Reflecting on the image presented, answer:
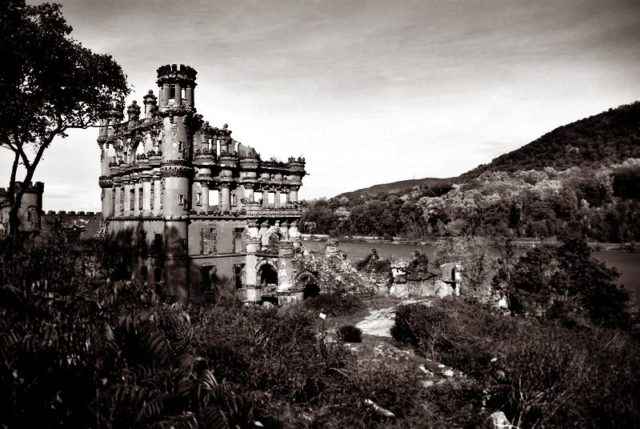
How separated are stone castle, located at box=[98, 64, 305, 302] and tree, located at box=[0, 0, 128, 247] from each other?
9300mm

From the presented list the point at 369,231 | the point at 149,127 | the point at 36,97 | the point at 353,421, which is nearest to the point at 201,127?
the point at 149,127

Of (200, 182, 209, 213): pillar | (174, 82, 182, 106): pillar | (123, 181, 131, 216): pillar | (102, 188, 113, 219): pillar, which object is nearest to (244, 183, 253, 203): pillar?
(200, 182, 209, 213): pillar

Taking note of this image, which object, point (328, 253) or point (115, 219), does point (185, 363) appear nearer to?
point (328, 253)

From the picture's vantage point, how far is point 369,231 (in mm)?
96312

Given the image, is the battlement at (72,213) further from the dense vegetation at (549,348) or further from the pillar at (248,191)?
the dense vegetation at (549,348)

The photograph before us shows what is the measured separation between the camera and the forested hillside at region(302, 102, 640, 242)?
71375 millimetres

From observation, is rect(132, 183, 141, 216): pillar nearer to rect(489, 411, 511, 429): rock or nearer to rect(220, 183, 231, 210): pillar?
rect(220, 183, 231, 210): pillar

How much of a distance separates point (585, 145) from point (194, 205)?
123m

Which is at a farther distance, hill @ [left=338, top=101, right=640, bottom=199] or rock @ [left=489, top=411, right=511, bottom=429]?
hill @ [left=338, top=101, right=640, bottom=199]

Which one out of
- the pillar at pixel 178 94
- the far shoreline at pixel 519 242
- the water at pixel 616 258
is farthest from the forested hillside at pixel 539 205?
the pillar at pixel 178 94

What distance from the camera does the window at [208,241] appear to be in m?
32.9

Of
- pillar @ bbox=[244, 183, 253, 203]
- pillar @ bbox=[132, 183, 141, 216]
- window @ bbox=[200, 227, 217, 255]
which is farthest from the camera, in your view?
pillar @ bbox=[244, 183, 253, 203]

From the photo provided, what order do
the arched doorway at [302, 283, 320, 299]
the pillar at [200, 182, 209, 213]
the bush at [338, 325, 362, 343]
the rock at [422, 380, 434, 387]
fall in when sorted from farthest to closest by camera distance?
the pillar at [200, 182, 209, 213] → the arched doorway at [302, 283, 320, 299] → the bush at [338, 325, 362, 343] → the rock at [422, 380, 434, 387]

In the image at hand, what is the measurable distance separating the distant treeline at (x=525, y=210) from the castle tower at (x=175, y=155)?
139 ft
